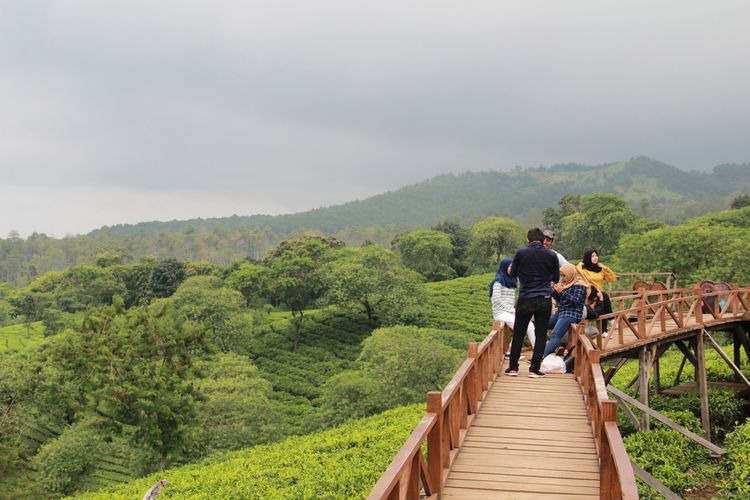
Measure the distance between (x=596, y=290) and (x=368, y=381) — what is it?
63.5ft

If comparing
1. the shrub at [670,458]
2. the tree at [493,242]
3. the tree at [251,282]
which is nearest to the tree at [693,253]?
the shrub at [670,458]

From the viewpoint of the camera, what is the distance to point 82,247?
145625 millimetres

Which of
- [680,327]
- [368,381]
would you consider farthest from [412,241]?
[680,327]

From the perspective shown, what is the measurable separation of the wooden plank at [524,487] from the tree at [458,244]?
245 ft

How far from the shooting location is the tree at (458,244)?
81250 mm

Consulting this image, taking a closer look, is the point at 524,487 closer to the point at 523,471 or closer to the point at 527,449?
the point at 523,471

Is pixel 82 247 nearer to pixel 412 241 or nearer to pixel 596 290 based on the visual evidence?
pixel 412 241

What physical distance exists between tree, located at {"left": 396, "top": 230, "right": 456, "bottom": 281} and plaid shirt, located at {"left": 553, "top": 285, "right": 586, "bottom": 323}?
66.0m

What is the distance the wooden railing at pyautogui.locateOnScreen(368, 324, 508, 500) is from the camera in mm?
4293

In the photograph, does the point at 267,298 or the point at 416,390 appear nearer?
the point at 416,390

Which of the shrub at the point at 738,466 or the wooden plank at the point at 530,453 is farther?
the shrub at the point at 738,466

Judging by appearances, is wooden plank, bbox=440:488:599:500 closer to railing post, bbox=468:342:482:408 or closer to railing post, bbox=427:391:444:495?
railing post, bbox=427:391:444:495

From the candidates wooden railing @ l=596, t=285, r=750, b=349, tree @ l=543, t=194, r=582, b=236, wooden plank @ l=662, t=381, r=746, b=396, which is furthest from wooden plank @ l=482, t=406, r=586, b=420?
tree @ l=543, t=194, r=582, b=236

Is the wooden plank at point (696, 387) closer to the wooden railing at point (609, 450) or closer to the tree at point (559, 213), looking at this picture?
the wooden railing at point (609, 450)
